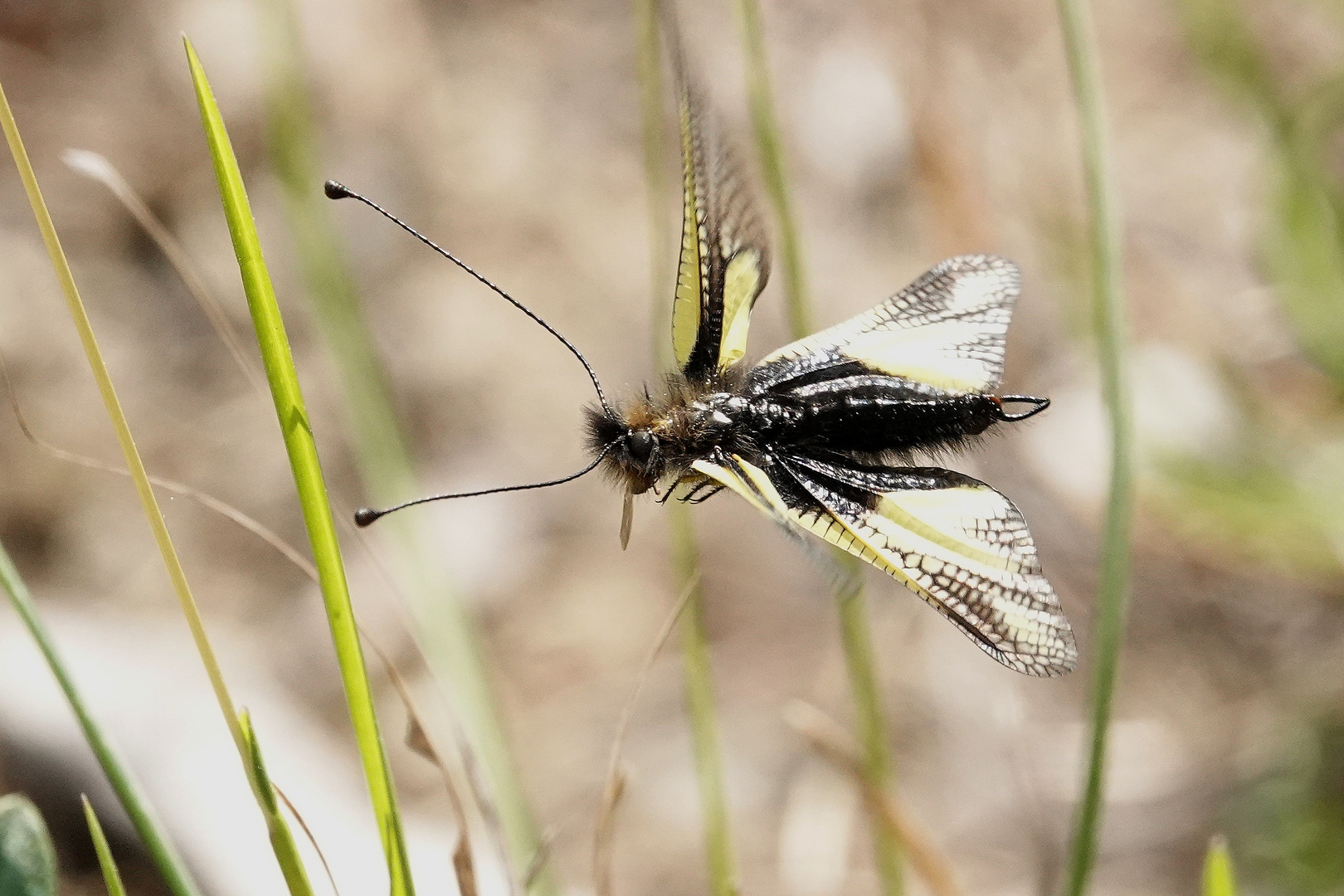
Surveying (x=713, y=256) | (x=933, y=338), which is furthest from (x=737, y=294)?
(x=933, y=338)

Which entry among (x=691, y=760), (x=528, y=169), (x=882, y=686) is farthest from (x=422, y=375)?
(x=882, y=686)

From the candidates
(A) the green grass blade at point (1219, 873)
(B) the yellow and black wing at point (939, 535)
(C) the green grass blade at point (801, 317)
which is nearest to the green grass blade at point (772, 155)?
(C) the green grass blade at point (801, 317)

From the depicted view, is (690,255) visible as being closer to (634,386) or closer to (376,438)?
(376,438)

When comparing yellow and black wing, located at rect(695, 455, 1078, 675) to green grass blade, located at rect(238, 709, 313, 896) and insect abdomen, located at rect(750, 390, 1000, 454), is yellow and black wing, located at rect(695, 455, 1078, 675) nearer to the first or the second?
insect abdomen, located at rect(750, 390, 1000, 454)

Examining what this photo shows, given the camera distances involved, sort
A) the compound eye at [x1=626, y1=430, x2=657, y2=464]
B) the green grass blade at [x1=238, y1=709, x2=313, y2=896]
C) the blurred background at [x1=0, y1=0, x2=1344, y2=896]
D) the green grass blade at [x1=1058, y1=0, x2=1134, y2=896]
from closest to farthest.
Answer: the green grass blade at [x1=238, y1=709, x2=313, y2=896], the green grass blade at [x1=1058, y1=0, x2=1134, y2=896], the compound eye at [x1=626, y1=430, x2=657, y2=464], the blurred background at [x1=0, y1=0, x2=1344, y2=896]

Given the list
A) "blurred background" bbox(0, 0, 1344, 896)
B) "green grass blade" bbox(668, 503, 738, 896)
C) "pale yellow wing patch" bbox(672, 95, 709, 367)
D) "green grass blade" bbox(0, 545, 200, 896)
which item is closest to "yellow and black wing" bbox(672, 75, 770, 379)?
"pale yellow wing patch" bbox(672, 95, 709, 367)

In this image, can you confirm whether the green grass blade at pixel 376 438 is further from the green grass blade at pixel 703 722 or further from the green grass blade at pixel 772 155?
the green grass blade at pixel 772 155
